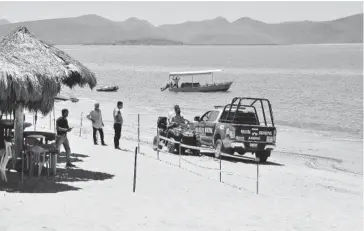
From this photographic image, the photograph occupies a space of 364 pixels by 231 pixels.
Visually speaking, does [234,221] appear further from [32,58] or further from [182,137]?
[182,137]

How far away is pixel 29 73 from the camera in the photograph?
13.0 meters

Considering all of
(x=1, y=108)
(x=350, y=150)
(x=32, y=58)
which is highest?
(x=32, y=58)

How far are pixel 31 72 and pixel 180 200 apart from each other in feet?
12.3

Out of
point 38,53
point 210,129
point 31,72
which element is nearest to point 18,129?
point 38,53

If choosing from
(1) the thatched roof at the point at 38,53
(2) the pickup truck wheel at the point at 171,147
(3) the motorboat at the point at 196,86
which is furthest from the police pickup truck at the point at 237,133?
(3) the motorboat at the point at 196,86

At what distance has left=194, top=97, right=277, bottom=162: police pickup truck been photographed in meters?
19.2

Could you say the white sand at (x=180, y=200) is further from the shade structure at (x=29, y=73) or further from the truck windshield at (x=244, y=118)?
the truck windshield at (x=244, y=118)

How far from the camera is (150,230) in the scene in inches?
379

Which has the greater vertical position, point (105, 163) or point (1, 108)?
point (1, 108)

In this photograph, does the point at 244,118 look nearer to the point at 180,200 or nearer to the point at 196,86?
the point at 180,200

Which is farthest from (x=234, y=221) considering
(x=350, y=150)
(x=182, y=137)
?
(x=350, y=150)

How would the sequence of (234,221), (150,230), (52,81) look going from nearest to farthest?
(150,230)
(234,221)
(52,81)

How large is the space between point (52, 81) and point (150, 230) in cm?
504

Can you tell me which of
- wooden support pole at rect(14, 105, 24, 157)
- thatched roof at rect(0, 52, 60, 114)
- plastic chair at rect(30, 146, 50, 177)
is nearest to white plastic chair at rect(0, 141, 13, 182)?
plastic chair at rect(30, 146, 50, 177)
